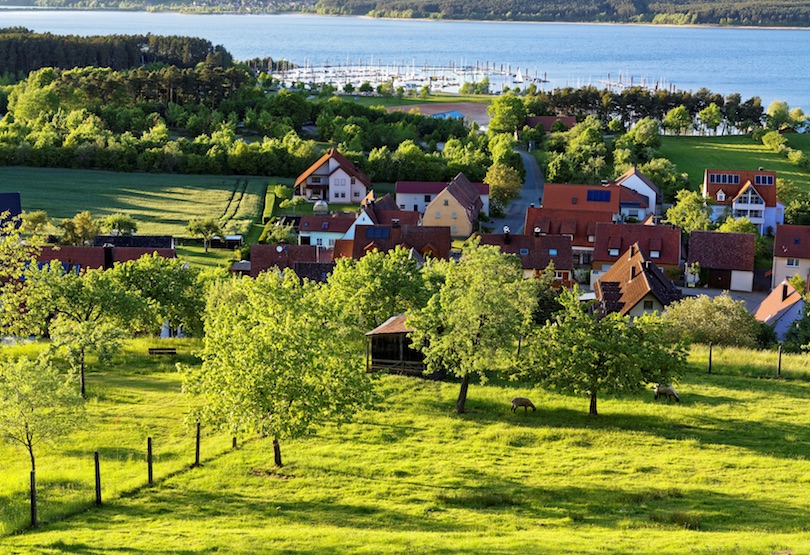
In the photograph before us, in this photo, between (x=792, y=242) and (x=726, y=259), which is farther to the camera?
(x=792, y=242)

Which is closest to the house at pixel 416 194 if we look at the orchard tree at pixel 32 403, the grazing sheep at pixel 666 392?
the grazing sheep at pixel 666 392

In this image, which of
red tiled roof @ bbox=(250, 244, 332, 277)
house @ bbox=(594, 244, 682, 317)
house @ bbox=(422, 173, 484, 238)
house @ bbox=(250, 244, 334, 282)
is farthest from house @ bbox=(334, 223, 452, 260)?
house @ bbox=(422, 173, 484, 238)

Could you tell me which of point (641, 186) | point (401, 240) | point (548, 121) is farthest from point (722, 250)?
point (548, 121)

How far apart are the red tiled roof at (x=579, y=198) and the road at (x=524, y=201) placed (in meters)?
2.51

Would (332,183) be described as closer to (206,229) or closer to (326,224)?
(326,224)

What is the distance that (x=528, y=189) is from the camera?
83938 mm

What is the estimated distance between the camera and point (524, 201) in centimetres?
7906

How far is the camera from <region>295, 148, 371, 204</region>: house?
79250mm

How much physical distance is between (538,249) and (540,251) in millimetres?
169

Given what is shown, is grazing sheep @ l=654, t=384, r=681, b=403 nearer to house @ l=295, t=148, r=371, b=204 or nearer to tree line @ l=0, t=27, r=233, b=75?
house @ l=295, t=148, r=371, b=204

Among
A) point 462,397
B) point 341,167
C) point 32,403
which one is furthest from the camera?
point 341,167

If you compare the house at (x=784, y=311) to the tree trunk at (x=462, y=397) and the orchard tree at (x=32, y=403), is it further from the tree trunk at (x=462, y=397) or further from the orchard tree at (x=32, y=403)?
the orchard tree at (x=32, y=403)

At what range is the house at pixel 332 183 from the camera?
7925 cm

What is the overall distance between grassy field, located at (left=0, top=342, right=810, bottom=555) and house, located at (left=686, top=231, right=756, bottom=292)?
24.9 meters
